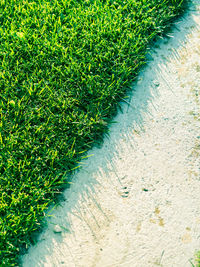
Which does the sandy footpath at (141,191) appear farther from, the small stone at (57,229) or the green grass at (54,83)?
the green grass at (54,83)

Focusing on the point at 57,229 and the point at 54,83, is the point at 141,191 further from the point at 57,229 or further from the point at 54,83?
the point at 54,83

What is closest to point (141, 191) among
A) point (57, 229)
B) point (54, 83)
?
point (57, 229)

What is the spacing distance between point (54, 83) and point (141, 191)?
1188 mm

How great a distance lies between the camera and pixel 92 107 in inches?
102

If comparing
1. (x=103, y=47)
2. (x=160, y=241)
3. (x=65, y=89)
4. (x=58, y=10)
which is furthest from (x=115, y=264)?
(x=58, y=10)

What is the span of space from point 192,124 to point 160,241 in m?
1.04

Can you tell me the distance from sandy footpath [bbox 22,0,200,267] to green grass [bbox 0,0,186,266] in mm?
144

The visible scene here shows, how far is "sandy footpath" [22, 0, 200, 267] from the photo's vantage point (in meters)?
2.10

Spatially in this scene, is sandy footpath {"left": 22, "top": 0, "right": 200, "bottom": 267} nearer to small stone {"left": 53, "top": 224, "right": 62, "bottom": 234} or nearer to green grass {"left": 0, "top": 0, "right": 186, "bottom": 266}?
small stone {"left": 53, "top": 224, "right": 62, "bottom": 234}

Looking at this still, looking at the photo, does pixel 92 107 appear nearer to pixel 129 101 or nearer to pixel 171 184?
pixel 129 101

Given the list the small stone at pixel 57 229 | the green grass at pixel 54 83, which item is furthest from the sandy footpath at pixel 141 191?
the green grass at pixel 54 83

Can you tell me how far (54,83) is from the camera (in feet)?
8.63

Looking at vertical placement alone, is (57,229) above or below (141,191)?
below

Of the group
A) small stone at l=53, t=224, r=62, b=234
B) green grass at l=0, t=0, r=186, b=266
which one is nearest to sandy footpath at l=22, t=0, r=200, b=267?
small stone at l=53, t=224, r=62, b=234
